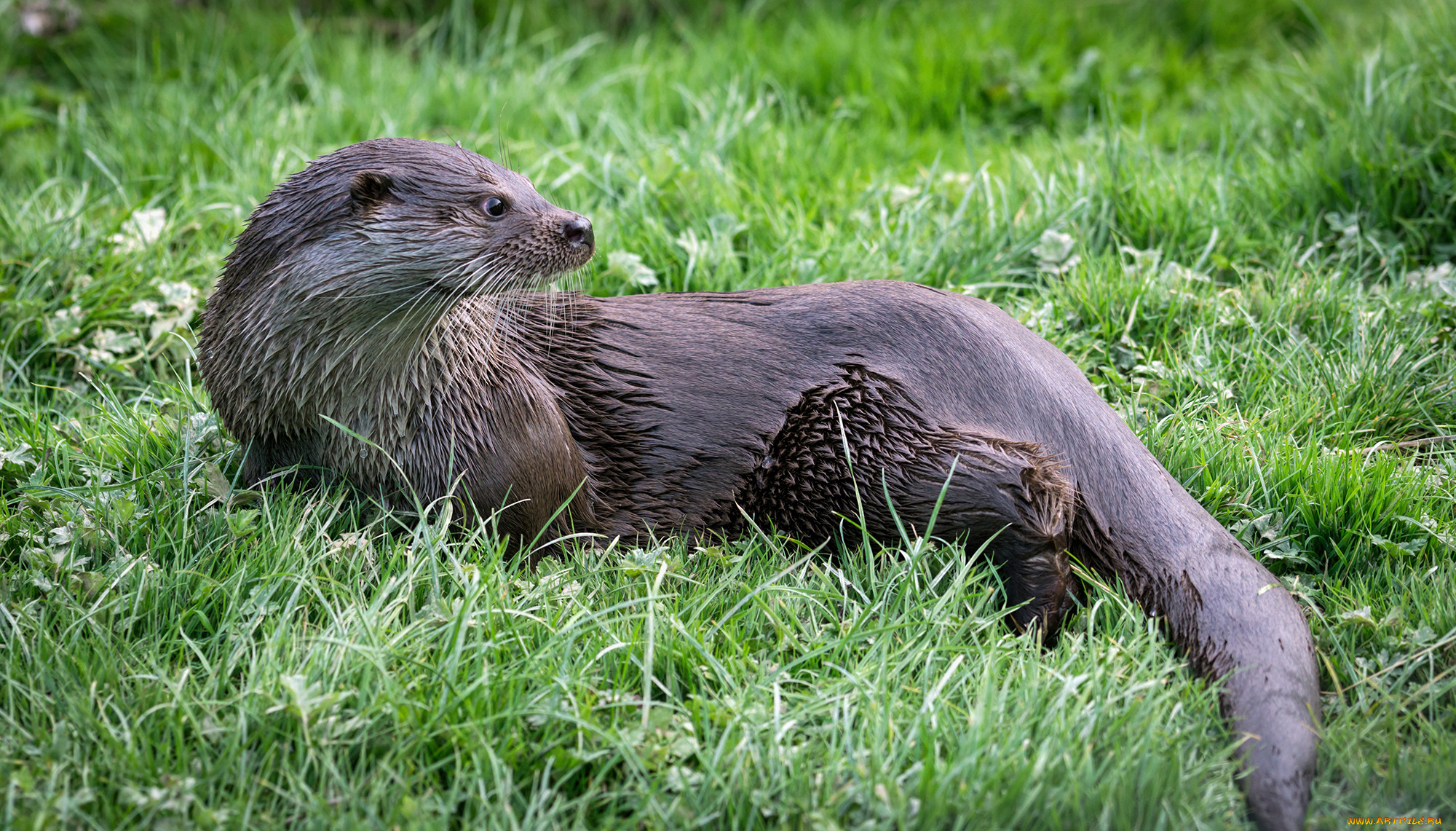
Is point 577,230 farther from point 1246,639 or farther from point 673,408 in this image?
point 1246,639

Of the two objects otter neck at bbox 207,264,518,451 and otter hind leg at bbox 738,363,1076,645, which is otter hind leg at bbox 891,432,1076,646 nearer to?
otter hind leg at bbox 738,363,1076,645

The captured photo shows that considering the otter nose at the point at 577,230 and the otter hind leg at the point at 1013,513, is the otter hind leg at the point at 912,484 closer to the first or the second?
the otter hind leg at the point at 1013,513

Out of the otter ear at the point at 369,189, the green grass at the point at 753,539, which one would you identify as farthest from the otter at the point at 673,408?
the green grass at the point at 753,539

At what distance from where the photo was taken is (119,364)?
320cm

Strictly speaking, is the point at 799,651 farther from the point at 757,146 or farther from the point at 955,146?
the point at 955,146

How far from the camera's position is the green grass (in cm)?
187

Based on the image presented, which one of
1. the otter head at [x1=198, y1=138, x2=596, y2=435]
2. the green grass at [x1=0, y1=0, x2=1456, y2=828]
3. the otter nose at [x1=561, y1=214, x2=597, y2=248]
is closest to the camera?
the green grass at [x1=0, y1=0, x2=1456, y2=828]

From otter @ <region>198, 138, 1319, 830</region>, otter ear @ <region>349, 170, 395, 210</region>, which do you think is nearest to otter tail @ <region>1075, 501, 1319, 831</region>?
otter @ <region>198, 138, 1319, 830</region>

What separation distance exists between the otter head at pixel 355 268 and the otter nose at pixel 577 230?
0.02 metres

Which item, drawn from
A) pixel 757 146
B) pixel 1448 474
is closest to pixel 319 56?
pixel 757 146

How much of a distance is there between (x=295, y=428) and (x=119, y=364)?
3.61 ft

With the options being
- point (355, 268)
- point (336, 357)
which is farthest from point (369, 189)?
point (336, 357)

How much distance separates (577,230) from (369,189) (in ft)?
1.41

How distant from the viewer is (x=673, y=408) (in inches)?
105
